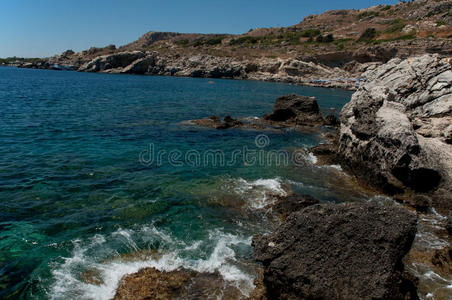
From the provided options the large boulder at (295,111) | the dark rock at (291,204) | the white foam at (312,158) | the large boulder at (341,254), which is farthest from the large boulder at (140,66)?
the large boulder at (341,254)

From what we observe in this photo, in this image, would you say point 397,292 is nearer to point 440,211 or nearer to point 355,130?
point 440,211

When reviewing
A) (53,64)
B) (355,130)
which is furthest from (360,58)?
(53,64)

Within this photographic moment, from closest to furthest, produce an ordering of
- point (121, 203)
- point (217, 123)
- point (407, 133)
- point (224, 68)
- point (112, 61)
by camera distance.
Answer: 1. point (121, 203)
2. point (407, 133)
3. point (217, 123)
4. point (224, 68)
5. point (112, 61)

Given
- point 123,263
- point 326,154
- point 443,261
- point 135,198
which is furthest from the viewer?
point 326,154

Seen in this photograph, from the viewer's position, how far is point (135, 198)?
1188 cm

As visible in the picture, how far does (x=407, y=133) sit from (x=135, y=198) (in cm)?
1297

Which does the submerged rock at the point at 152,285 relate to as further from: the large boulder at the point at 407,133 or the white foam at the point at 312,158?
the white foam at the point at 312,158

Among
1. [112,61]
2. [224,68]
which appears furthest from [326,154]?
[112,61]

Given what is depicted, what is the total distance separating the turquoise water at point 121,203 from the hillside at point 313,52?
247 feet

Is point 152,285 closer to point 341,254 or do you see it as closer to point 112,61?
point 341,254

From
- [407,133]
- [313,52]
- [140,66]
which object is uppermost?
[313,52]

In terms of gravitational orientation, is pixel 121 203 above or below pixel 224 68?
below

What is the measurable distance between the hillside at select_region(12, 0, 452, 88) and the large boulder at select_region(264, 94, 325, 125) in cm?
5648

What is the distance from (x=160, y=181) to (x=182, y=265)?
639 cm
